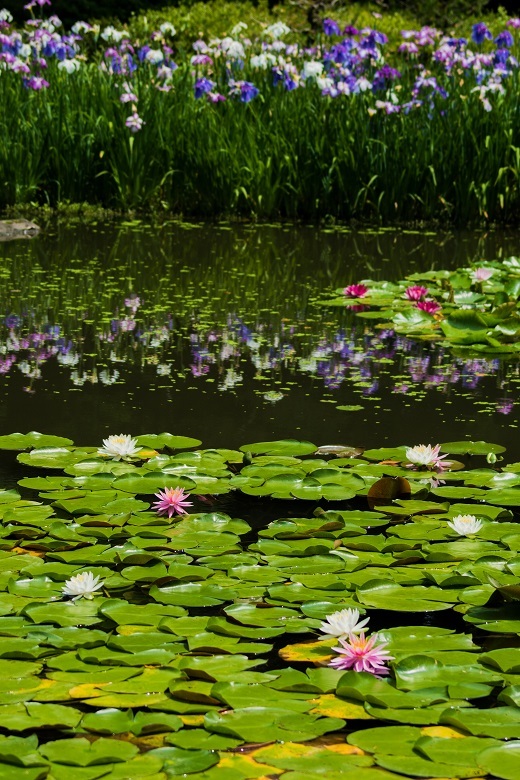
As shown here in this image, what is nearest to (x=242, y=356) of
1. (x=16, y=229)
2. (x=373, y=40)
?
(x=16, y=229)

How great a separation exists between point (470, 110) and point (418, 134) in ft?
1.41

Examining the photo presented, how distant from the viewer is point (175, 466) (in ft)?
10.2

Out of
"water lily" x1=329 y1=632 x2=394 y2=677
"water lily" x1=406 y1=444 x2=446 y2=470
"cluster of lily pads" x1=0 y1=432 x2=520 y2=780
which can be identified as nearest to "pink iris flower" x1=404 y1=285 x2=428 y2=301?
"cluster of lily pads" x1=0 y1=432 x2=520 y2=780

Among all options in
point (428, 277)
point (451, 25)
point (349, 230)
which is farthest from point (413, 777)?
point (451, 25)

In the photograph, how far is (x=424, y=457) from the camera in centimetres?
309

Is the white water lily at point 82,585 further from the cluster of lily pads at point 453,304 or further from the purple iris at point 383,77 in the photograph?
the purple iris at point 383,77

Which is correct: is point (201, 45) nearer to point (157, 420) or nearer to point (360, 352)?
point (360, 352)

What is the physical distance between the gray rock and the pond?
1.44 meters

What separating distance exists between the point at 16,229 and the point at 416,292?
8.34 feet

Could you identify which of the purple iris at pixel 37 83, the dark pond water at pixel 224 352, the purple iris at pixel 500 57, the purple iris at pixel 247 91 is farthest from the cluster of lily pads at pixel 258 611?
the purple iris at pixel 500 57

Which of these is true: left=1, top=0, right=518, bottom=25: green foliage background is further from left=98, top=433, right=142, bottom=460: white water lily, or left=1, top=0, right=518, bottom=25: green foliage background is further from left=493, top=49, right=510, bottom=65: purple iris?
left=98, top=433, right=142, bottom=460: white water lily

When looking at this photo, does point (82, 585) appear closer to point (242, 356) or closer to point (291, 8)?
point (242, 356)

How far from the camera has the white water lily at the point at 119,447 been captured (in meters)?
3.11

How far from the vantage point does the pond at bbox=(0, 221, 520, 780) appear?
1.85 m
